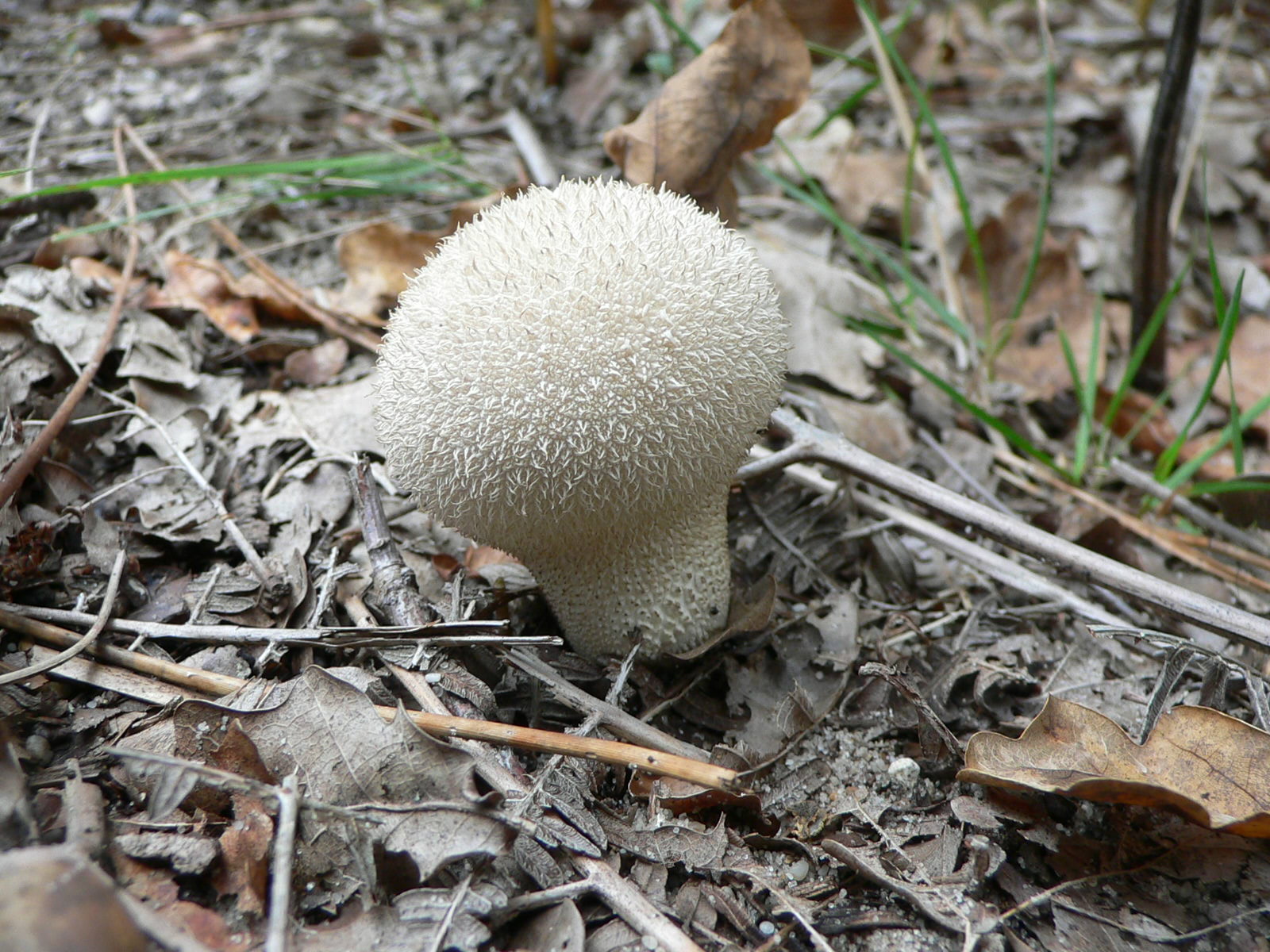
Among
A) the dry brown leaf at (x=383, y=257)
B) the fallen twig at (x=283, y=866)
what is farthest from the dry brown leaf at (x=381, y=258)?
the fallen twig at (x=283, y=866)

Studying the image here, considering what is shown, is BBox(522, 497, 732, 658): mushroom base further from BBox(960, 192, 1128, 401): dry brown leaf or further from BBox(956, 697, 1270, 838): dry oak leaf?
BBox(960, 192, 1128, 401): dry brown leaf

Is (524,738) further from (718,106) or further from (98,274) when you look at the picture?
(98,274)

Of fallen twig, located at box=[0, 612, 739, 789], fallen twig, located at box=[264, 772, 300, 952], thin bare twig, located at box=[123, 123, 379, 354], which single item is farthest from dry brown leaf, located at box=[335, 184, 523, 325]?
fallen twig, located at box=[264, 772, 300, 952]

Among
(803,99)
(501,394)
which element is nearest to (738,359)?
(501,394)

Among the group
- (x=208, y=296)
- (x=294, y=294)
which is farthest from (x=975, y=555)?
(x=208, y=296)

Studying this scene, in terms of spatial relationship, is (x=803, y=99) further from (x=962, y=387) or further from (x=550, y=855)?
(x=550, y=855)

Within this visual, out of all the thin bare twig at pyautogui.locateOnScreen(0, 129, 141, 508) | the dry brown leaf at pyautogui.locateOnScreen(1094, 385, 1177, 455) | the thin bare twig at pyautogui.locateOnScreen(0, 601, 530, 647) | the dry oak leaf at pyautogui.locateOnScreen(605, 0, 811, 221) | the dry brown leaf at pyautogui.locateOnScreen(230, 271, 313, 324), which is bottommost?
the dry brown leaf at pyautogui.locateOnScreen(1094, 385, 1177, 455)

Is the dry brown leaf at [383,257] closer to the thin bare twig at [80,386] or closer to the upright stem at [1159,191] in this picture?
the thin bare twig at [80,386]
